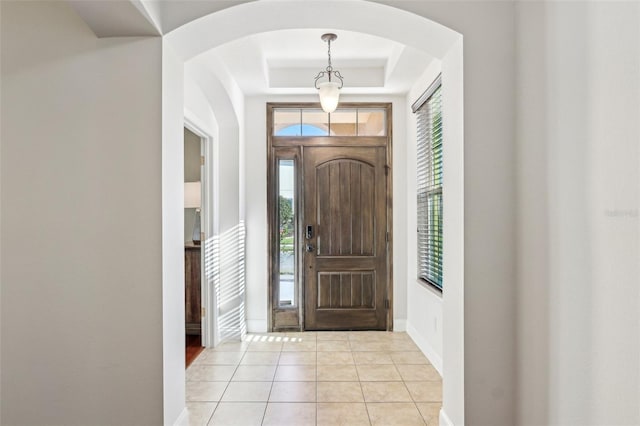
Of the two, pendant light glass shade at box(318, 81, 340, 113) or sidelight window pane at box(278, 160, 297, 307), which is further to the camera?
sidelight window pane at box(278, 160, 297, 307)

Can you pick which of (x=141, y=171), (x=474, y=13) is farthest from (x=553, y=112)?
(x=141, y=171)

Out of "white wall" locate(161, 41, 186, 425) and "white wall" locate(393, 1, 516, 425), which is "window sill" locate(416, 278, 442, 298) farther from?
"white wall" locate(161, 41, 186, 425)

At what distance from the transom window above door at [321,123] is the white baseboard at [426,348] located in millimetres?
2126

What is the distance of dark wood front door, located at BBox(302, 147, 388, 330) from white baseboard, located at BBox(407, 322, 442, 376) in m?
0.36

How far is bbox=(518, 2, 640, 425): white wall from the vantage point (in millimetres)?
1335

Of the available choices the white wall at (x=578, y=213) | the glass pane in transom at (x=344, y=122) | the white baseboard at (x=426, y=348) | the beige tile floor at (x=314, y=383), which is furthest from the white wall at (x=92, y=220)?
the glass pane in transom at (x=344, y=122)

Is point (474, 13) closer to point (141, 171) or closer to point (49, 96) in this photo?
point (141, 171)

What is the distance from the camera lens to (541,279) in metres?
1.81

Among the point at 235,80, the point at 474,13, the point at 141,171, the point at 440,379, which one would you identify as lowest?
the point at 440,379

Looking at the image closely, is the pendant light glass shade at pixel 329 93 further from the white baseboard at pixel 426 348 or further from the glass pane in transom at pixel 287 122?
the white baseboard at pixel 426 348

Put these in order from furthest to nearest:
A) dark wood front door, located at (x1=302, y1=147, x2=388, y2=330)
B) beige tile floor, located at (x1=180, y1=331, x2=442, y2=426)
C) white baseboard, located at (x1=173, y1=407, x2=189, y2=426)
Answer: dark wood front door, located at (x1=302, y1=147, x2=388, y2=330) → beige tile floor, located at (x1=180, y1=331, x2=442, y2=426) → white baseboard, located at (x1=173, y1=407, x2=189, y2=426)

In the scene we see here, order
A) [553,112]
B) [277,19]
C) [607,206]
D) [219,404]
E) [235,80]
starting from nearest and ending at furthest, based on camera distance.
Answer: [607,206] → [553,112] → [277,19] → [219,404] → [235,80]

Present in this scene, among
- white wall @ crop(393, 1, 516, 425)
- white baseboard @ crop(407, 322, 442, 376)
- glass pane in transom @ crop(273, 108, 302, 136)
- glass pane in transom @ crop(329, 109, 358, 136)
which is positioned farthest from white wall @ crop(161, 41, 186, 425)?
glass pane in transom @ crop(329, 109, 358, 136)

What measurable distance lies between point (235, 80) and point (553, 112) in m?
2.95
